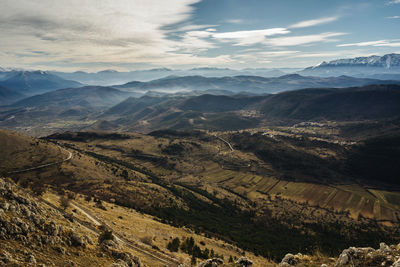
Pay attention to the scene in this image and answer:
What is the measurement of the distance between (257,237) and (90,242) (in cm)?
10901

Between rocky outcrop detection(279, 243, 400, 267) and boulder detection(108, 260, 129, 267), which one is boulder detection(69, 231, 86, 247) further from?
rocky outcrop detection(279, 243, 400, 267)

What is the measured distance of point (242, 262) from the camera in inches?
1410

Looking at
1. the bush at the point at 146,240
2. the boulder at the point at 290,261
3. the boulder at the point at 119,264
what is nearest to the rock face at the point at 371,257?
the boulder at the point at 290,261

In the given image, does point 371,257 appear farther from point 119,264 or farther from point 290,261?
point 119,264

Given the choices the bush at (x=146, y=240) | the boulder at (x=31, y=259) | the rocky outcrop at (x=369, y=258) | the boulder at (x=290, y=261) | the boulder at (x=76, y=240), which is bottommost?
the bush at (x=146, y=240)

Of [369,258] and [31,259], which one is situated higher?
[31,259]

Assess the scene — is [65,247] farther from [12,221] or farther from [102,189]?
[102,189]

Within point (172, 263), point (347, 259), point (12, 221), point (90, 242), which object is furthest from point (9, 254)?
point (347, 259)

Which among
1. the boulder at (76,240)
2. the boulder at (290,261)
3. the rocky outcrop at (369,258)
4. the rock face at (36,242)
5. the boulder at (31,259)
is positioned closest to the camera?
the boulder at (31,259)

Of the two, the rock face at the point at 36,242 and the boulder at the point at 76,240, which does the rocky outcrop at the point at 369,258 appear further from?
the boulder at the point at 76,240

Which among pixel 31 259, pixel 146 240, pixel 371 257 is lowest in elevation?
pixel 146 240

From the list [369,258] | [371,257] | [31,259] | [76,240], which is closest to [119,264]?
[76,240]

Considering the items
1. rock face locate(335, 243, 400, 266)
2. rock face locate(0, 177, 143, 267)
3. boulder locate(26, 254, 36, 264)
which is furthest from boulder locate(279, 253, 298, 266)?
boulder locate(26, 254, 36, 264)

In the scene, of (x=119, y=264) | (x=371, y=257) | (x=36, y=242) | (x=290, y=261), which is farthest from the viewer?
(x=290, y=261)
